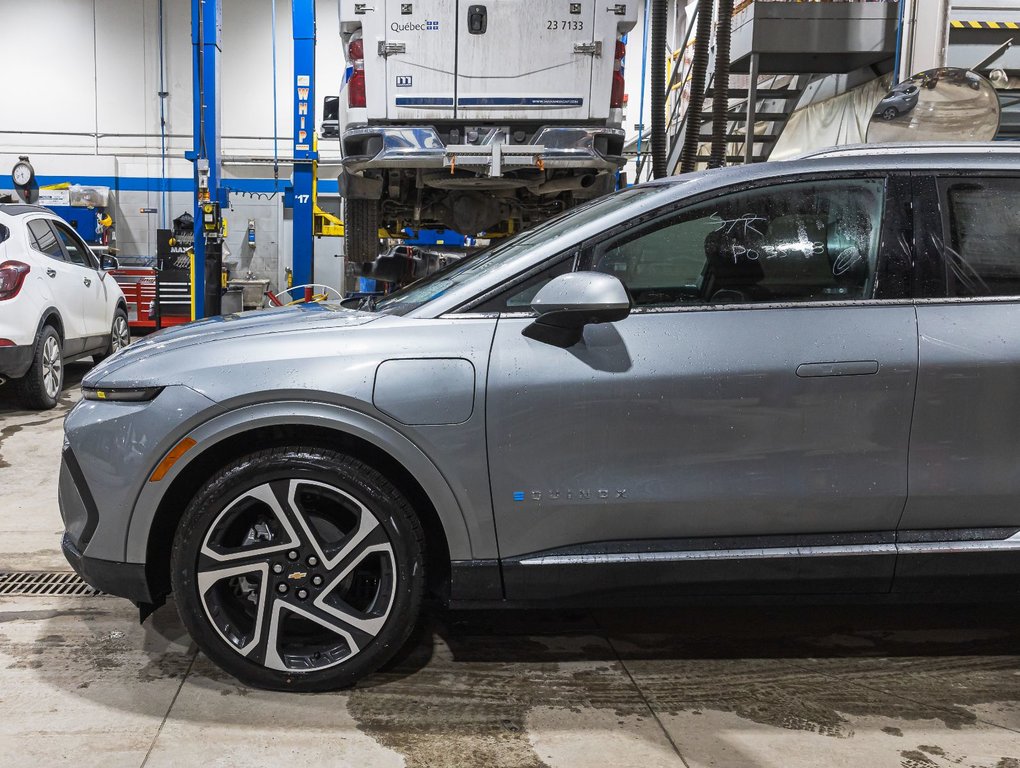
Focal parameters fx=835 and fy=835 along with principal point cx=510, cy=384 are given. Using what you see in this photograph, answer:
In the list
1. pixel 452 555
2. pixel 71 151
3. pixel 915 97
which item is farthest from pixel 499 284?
pixel 71 151

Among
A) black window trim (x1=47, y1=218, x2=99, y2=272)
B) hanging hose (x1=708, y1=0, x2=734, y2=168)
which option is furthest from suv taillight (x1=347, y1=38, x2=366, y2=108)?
black window trim (x1=47, y1=218, x2=99, y2=272)

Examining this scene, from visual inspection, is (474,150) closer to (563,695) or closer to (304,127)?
(304,127)

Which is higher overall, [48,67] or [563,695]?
[48,67]

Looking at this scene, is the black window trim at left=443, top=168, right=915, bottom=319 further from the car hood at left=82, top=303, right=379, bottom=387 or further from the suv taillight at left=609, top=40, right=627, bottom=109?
the suv taillight at left=609, top=40, right=627, bottom=109

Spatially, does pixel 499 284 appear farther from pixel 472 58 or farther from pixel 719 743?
pixel 472 58

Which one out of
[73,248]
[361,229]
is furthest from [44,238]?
[361,229]

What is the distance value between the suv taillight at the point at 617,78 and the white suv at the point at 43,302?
4687mm

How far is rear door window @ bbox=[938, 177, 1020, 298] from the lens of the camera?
244cm

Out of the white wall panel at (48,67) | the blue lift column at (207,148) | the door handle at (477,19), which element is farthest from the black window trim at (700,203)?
the white wall panel at (48,67)

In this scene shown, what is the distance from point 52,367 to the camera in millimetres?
6871

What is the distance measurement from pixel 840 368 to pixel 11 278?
620cm

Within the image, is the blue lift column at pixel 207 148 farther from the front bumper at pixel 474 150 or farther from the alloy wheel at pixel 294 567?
the alloy wheel at pixel 294 567

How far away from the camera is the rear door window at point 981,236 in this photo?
8.00 ft

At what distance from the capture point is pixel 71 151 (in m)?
15.2
